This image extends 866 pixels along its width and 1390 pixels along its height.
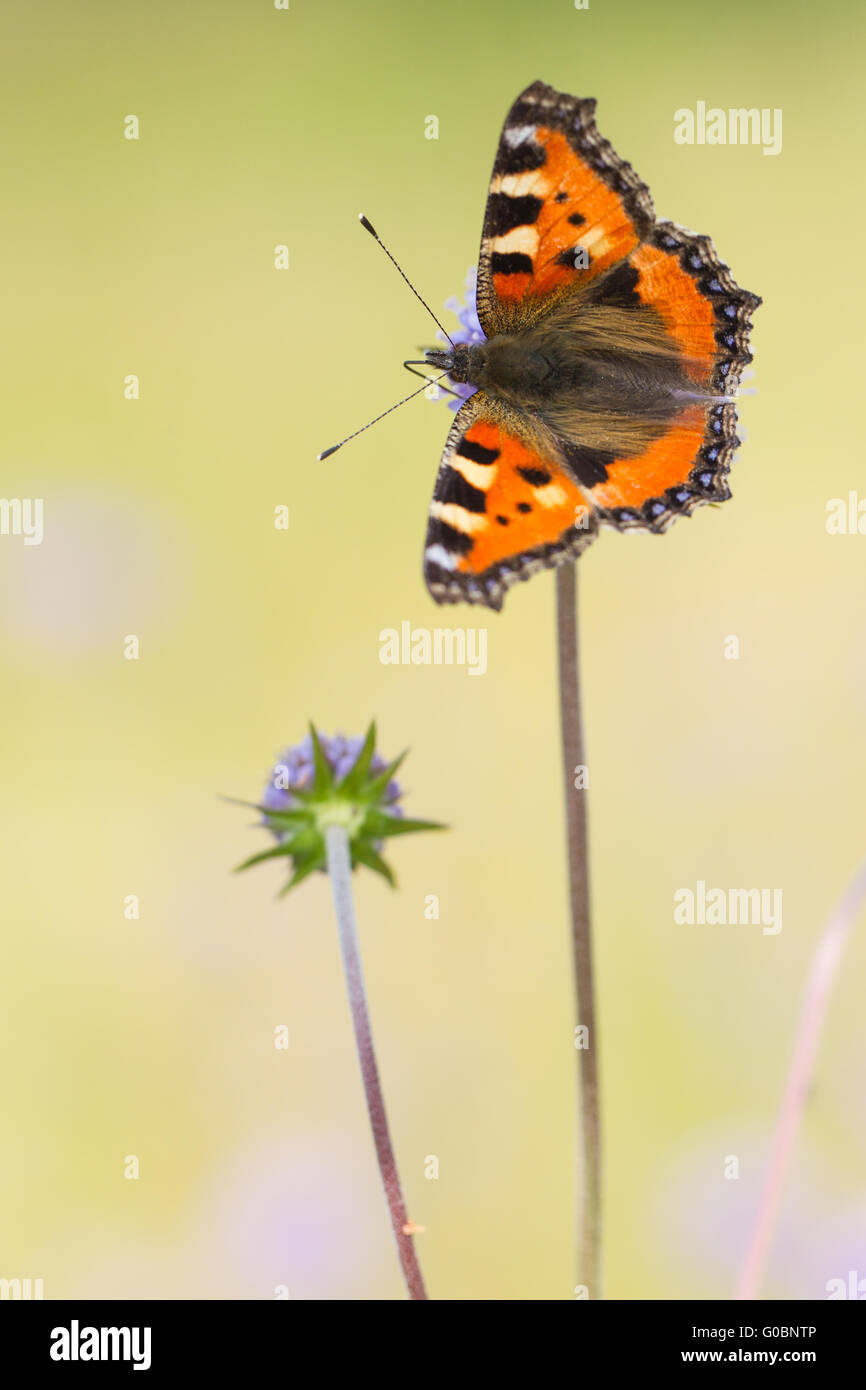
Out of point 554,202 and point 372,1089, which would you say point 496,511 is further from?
point 372,1089

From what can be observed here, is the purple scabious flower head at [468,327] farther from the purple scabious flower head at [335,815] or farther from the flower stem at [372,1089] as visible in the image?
the flower stem at [372,1089]

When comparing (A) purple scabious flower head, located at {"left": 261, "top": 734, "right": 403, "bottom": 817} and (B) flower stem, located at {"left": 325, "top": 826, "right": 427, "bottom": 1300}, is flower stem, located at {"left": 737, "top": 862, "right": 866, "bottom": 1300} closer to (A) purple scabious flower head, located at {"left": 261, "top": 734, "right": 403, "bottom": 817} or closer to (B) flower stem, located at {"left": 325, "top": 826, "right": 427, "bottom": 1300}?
(B) flower stem, located at {"left": 325, "top": 826, "right": 427, "bottom": 1300}

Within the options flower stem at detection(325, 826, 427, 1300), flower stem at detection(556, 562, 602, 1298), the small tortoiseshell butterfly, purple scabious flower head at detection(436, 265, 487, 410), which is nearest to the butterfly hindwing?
the small tortoiseshell butterfly

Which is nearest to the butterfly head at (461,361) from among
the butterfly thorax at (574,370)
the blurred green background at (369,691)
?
the butterfly thorax at (574,370)

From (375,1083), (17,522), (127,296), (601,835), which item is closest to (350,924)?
(375,1083)

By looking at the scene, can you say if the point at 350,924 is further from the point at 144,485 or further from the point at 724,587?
the point at 144,485

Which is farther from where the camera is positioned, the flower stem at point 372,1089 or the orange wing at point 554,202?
the orange wing at point 554,202

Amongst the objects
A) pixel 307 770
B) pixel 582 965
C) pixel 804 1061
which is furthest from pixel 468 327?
pixel 804 1061
